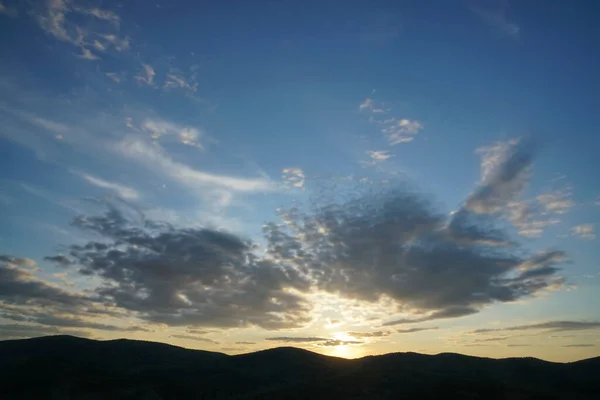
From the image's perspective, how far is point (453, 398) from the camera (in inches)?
3413

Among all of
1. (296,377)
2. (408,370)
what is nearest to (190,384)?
(296,377)

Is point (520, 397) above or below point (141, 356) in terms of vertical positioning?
below

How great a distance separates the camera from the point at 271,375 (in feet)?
380

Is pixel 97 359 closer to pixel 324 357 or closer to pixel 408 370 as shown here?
pixel 324 357

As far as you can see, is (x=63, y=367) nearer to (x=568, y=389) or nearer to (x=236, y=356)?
(x=236, y=356)

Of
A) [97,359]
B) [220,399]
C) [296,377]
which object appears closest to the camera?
[220,399]

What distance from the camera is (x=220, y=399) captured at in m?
93.8

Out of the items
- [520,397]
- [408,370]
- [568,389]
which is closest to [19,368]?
[408,370]

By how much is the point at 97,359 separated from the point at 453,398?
10585cm

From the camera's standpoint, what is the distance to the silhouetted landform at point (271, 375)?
307 feet

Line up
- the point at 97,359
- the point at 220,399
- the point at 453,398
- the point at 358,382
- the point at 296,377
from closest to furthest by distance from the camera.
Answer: the point at 453,398 < the point at 220,399 < the point at 358,382 < the point at 296,377 < the point at 97,359

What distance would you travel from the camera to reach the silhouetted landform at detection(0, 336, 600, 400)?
93.7 m

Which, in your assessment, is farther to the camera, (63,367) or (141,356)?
(141,356)

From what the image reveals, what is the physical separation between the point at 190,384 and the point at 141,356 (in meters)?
48.2
